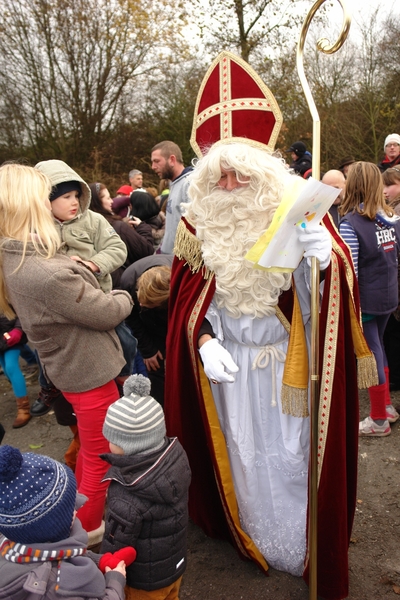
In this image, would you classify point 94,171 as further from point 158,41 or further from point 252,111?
point 252,111

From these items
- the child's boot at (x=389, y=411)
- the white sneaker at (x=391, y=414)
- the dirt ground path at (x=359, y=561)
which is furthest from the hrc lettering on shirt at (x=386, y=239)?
the dirt ground path at (x=359, y=561)

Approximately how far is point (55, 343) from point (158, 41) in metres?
12.7

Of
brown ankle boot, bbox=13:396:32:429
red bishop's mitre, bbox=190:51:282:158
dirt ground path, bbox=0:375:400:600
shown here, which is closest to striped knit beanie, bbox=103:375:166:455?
dirt ground path, bbox=0:375:400:600

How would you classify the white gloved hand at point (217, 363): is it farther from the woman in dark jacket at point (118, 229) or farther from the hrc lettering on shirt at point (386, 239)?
the woman in dark jacket at point (118, 229)

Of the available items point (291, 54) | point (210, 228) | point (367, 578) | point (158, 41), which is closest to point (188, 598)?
point (367, 578)

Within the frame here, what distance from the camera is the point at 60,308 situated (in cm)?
217

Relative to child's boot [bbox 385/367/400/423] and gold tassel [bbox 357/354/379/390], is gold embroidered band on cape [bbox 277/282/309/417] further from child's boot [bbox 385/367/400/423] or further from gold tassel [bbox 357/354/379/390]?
child's boot [bbox 385/367/400/423]

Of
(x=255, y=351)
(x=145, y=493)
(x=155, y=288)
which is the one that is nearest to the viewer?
(x=145, y=493)

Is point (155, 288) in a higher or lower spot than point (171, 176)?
lower

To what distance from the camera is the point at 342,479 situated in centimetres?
212

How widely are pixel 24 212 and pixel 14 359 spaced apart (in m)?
2.43

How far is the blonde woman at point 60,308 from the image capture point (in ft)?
7.07

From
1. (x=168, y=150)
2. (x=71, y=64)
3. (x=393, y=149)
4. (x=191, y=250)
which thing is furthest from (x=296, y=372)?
(x=71, y=64)

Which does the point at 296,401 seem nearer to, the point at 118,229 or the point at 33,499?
the point at 33,499
